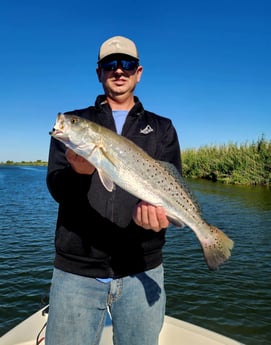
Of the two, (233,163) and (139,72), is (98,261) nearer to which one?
(139,72)

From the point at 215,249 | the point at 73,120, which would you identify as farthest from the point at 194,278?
the point at 73,120

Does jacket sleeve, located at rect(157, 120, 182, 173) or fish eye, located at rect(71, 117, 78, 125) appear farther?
jacket sleeve, located at rect(157, 120, 182, 173)

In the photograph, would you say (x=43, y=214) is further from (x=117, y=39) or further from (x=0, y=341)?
(x=117, y=39)

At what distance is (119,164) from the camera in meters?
3.22

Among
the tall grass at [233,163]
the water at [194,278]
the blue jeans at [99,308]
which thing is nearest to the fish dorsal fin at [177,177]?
the blue jeans at [99,308]

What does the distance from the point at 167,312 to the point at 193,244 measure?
20.0ft

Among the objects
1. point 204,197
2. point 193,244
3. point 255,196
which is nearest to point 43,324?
point 193,244

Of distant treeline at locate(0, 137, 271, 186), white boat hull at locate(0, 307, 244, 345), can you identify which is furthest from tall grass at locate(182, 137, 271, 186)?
white boat hull at locate(0, 307, 244, 345)

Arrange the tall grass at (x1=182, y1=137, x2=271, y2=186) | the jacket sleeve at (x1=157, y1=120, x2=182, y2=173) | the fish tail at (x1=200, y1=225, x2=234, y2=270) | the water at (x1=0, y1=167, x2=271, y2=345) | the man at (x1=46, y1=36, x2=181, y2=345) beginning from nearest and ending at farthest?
the man at (x1=46, y1=36, x2=181, y2=345)
the fish tail at (x1=200, y1=225, x2=234, y2=270)
the jacket sleeve at (x1=157, y1=120, x2=182, y2=173)
the water at (x1=0, y1=167, x2=271, y2=345)
the tall grass at (x1=182, y1=137, x2=271, y2=186)

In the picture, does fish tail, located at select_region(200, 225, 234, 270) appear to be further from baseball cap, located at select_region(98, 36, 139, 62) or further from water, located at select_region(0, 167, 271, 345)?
water, located at select_region(0, 167, 271, 345)

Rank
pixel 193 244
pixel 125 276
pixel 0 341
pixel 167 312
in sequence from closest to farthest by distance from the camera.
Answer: pixel 125 276 < pixel 0 341 < pixel 167 312 < pixel 193 244

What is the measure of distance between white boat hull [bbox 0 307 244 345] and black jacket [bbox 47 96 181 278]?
8.38 ft

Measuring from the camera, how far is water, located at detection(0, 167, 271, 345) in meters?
8.67

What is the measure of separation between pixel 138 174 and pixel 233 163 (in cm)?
3996
